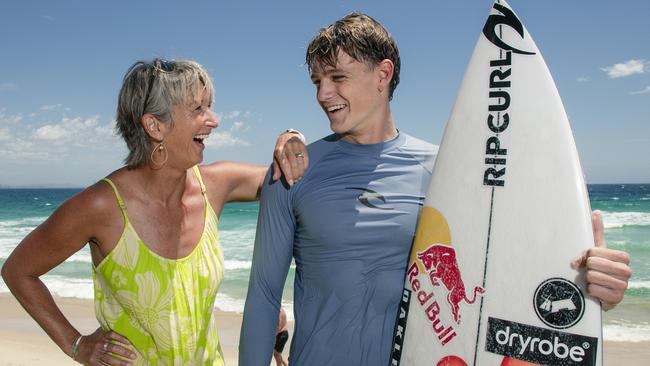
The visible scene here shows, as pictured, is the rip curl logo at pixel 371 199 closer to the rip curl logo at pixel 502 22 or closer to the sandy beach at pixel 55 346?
the rip curl logo at pixel 502 22

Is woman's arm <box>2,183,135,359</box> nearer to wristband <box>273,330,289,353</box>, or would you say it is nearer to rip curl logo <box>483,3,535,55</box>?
wristband <box>273,330,289,353</box>

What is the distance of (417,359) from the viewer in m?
2.00

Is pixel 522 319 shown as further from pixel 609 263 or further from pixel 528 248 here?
pixel 609 263

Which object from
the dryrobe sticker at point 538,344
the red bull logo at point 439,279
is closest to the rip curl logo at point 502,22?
the red bull logo at point 439,279

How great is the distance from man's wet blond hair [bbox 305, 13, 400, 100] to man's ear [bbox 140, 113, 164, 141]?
2.10ft

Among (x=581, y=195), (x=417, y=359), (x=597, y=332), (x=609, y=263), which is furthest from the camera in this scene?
(x=417, y=359)

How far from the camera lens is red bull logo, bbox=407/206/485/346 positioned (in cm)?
195

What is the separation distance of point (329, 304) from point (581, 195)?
991mm

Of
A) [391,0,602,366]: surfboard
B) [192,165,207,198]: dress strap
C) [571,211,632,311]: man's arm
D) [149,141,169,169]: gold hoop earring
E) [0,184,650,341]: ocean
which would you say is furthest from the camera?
[0,184,650,341]: ocean

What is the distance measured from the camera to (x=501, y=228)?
6.54ft

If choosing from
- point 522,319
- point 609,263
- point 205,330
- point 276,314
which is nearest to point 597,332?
point 522,319

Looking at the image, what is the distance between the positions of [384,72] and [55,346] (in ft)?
19.1

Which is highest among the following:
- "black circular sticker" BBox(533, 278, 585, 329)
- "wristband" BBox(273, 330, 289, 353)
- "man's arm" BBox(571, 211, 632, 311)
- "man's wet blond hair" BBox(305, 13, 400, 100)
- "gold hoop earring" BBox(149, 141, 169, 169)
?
"man's wet blond hair" BBox(305, 13, 400, 100)

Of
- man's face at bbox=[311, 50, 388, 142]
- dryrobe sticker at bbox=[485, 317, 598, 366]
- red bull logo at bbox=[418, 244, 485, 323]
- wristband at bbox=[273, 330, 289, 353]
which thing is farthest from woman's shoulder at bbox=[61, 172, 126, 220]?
dryrobe sticker at bbox=[485, 317, 598, 366]
